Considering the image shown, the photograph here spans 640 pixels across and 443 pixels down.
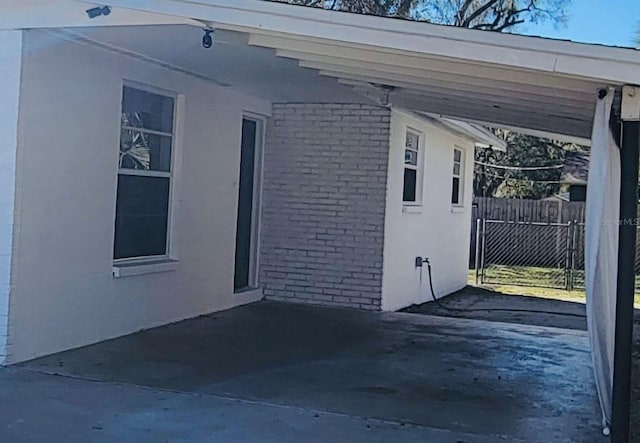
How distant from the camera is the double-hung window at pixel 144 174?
8.25 metres

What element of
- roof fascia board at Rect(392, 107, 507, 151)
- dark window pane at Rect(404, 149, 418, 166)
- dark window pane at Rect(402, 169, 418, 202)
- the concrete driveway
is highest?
roof fascia board at Rect(392, 107, 507, 151)

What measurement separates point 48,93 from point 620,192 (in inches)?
186

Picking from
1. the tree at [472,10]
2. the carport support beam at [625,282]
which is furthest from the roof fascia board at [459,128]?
the carport support beam at [625,282]

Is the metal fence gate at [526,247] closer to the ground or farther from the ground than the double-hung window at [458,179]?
closer to the ground

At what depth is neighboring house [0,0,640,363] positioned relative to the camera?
18.2 ft

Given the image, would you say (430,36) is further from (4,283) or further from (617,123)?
(4,283)

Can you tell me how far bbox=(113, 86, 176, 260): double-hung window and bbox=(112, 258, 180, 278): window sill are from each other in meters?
0.10

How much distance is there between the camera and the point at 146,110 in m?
8.57

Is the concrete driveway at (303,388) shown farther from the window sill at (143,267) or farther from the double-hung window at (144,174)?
the double-hung window at (144,174)

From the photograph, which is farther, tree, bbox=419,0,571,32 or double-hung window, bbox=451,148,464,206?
tree, bbox=419,0,571,32

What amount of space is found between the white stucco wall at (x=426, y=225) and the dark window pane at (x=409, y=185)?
9.2 inches

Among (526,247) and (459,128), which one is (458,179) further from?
(526,247)

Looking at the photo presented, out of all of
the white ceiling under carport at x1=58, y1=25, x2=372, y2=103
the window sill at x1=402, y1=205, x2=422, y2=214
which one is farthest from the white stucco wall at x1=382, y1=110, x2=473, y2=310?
the white ceiling under carport at x1=58, y1=25, x2=372, y2=103

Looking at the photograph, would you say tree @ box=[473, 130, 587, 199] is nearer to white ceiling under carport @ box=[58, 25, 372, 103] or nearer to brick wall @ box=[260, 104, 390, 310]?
brick wall @ box=[260, 104, 390, 310]
